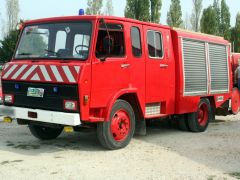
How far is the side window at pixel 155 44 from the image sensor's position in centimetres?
888

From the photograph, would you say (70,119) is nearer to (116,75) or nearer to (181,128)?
(116,75)

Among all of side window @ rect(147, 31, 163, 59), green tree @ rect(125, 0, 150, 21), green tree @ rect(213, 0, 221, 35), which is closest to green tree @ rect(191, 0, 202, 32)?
green tree @ rect(213, 0, 221, 35)

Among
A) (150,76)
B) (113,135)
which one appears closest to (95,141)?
(113,135)

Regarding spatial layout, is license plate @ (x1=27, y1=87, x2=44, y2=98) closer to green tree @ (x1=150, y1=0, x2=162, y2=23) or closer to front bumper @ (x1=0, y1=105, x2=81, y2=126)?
front bumper @ (x1=0, y1=105, x2=81, y2=126)

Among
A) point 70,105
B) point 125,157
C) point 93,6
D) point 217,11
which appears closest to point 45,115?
point 70,105

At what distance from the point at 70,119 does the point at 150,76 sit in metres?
2.36

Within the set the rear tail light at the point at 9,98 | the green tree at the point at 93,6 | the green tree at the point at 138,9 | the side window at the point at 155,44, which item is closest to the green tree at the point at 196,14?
the green tree at the point at 138,9

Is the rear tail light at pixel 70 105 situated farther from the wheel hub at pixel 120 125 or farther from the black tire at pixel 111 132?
the wheel hub at pixel 120 125

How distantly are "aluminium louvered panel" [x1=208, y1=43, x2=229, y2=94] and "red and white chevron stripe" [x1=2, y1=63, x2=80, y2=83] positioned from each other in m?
4.87

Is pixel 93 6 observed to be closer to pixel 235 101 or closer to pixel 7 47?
pixel 7 47

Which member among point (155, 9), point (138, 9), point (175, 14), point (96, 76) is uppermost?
point (175, 14)

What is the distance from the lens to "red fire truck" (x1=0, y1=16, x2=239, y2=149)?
737 centimetres

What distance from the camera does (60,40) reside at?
26.1 ft

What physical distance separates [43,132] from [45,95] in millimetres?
1714
